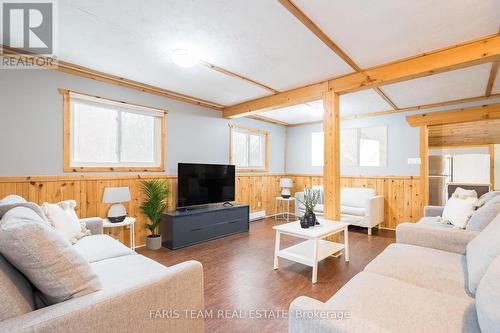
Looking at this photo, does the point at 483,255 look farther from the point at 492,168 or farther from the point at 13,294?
the point at 492,168

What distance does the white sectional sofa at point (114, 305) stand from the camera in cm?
89

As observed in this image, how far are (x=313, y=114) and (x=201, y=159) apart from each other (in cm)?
263

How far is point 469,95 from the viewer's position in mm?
3965

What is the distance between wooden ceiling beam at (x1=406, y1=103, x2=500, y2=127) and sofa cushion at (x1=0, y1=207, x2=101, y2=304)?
5454 millimetres

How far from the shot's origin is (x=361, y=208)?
4.64 metres

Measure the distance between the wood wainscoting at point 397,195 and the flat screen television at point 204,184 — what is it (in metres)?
2.88

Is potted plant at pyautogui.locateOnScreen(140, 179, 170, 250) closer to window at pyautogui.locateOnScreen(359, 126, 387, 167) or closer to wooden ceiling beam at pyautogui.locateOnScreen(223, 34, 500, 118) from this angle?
wooden ceiling beam at pyautogui.locateOnScreen(223, 34, 500, 118)

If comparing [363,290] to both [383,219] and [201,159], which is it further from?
[383,219]

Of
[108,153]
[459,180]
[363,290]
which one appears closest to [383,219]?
[459,180]

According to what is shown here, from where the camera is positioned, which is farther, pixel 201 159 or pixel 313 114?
pixel 313 114

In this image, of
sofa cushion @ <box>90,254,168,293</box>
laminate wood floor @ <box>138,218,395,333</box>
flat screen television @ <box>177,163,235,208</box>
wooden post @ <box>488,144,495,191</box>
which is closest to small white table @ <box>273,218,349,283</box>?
laminate wood floor @ <box>138,218,395,333</box>

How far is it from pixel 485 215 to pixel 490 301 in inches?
63.4

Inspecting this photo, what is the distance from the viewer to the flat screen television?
3.96 m

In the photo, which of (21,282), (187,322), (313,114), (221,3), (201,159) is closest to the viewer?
(21,282)
